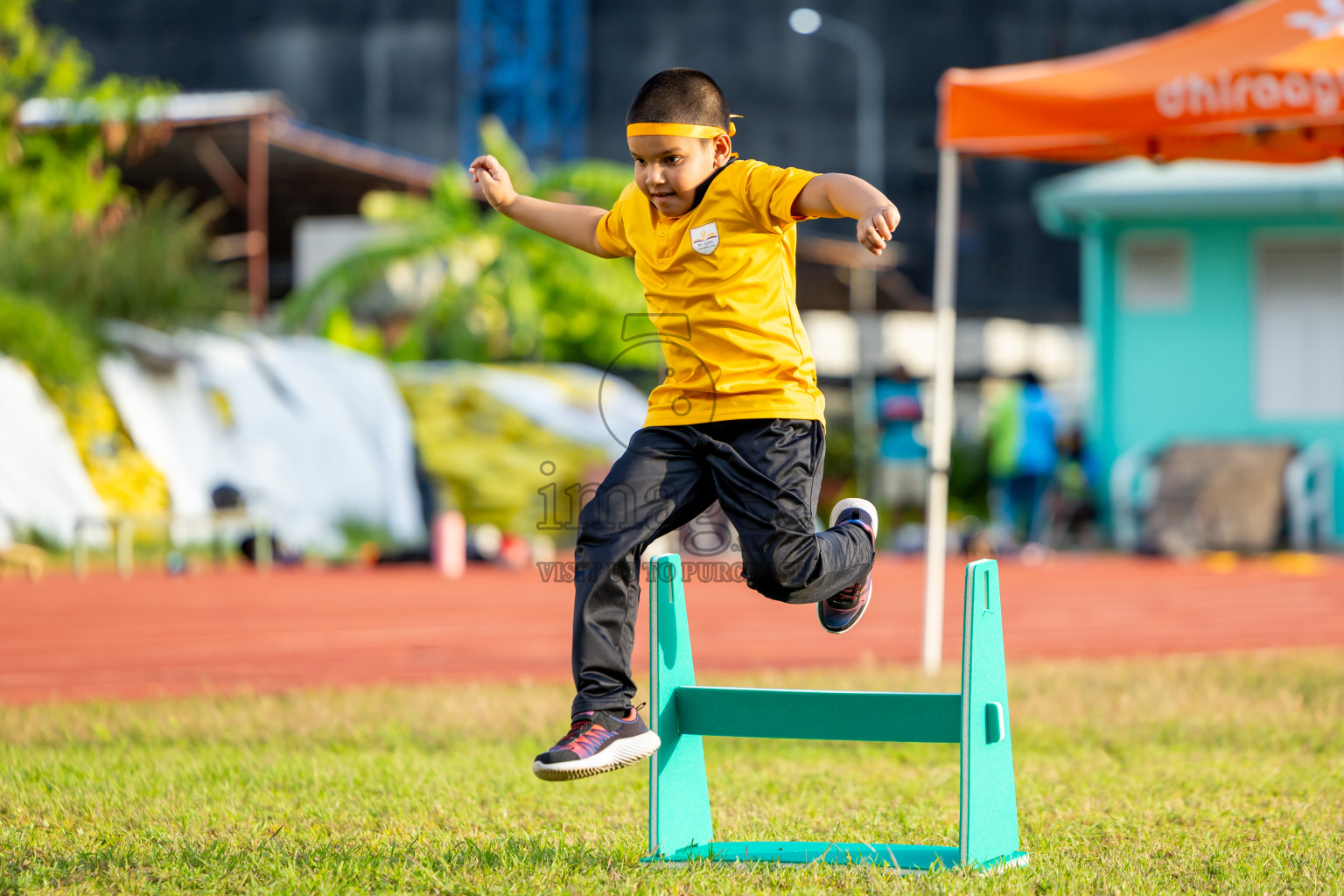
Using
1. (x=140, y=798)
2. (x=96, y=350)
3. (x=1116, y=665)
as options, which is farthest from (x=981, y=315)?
(x=140, y=798)

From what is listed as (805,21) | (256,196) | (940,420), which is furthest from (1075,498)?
(805,21)

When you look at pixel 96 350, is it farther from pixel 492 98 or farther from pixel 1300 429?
pixel 492 98

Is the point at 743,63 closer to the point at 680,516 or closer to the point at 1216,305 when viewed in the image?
the point at 1216,305

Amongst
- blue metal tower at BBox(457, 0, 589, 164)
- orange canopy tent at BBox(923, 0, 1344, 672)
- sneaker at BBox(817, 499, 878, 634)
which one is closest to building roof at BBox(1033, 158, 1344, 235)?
orange canopy tent at BBox(923, 0, 1344, 672)

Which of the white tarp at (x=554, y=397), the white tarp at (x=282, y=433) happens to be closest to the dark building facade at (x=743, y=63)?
the white tarp at (x=554, y=397)

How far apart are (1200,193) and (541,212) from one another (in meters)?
13.9

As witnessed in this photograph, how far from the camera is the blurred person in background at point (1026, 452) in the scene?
54.9 ft

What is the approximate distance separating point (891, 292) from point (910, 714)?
3215cm

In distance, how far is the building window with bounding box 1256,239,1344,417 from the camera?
1691cm

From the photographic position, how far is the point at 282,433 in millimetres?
16469

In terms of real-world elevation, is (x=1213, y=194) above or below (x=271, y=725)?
above

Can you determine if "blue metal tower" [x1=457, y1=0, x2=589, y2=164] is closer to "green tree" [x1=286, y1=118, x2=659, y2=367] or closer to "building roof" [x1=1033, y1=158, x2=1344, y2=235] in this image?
"green tree" [x1=286, y1=118, x2=659, y2=367]

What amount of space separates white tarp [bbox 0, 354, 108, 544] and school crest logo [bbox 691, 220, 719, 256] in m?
11.1

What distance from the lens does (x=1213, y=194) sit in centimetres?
1681
